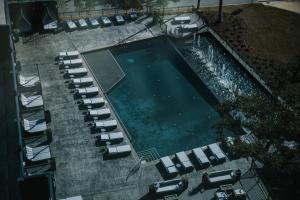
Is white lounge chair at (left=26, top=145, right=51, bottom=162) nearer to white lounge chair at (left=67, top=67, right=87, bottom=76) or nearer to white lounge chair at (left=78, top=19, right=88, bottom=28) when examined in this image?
white lounge chair at (left=67, top=67, right=87, bottom=76)

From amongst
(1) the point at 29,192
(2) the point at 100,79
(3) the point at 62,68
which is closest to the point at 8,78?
(3) the point at 62,68

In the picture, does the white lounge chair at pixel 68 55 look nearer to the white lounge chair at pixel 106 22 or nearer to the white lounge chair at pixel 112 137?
the white lounge chair at pixel 106 22

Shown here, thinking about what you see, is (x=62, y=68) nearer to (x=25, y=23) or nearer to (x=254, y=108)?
(x=25, y=23)

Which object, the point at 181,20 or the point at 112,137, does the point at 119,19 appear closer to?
the point at 181,20

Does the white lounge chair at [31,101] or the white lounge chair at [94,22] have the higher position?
the white lounge chair at [94,22]

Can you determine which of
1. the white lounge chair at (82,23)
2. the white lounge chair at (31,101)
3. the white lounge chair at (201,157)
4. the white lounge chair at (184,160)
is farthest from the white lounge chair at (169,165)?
the white lounge chair at (82,23)

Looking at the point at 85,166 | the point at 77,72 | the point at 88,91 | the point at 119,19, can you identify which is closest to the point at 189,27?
the point at 119,19

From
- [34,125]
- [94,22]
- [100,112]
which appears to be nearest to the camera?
[34,125]

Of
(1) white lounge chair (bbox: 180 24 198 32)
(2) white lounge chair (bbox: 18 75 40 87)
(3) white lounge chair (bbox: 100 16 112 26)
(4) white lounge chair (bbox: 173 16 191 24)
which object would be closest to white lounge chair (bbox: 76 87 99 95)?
(2) white lounge chair (bbox: 18 75 40 87)

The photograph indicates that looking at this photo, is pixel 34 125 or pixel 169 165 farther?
pixel 34 125
